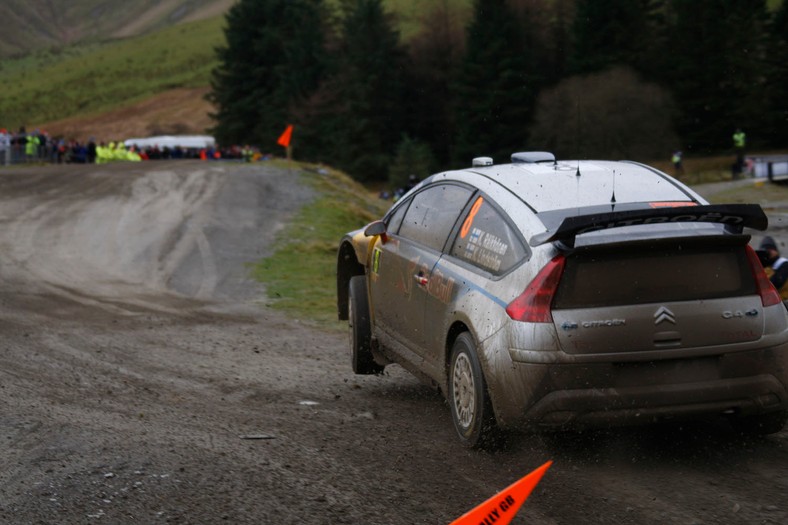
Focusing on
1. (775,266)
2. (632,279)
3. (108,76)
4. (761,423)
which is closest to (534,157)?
(632,279)

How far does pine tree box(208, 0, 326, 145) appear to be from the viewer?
9462 centimetres

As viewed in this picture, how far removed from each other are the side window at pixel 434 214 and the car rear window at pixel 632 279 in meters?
1.43

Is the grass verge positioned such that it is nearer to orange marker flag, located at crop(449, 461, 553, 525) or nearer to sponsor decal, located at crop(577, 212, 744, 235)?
sponsor decal, located at crop(577, 212, 744, 235)

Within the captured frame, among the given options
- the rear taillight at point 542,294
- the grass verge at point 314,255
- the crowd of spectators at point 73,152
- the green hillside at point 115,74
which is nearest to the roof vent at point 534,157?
the rear taillight at point 542,294

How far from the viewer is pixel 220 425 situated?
268 inches

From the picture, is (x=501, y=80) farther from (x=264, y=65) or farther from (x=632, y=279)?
(x=632, y=279)

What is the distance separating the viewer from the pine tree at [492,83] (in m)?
62.9

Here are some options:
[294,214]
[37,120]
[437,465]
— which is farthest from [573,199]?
[37,120]

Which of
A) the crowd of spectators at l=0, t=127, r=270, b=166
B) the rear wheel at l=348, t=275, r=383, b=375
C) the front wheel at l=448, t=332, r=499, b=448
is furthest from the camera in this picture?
the crowd of spectators at l=0, t=127, r=270, b=166

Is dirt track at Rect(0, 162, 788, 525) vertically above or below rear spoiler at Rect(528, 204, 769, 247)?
below

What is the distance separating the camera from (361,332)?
8.25 meters

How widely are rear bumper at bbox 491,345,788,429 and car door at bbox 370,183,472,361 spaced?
4.84 ft

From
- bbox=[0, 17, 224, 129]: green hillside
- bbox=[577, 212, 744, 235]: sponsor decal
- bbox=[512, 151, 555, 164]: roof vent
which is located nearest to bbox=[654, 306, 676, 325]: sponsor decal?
bbox=[577, 212, 744, 235]: sponsor decal

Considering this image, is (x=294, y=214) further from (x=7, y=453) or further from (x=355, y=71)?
(x=355, y=71)
